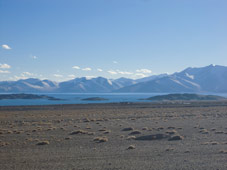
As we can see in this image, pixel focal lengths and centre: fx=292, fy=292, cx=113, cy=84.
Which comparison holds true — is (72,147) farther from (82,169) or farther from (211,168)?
(211,168)

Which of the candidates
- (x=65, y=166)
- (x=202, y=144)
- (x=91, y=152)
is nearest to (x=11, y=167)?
(x=65, y=166)

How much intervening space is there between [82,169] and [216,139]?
42.7 ft

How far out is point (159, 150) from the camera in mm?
18281

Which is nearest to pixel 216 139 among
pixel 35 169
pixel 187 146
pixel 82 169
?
pixel 187 146

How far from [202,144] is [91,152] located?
7.87 metres

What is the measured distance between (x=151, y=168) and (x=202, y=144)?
7.86m

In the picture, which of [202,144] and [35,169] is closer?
[35,169]

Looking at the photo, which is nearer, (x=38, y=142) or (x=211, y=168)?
(x=211, y=168)

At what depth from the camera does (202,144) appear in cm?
2030

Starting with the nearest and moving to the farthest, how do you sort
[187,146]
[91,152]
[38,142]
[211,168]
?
[211,168] < [91,152] < [187,146] < [38,142]

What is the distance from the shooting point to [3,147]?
20344 millimetres

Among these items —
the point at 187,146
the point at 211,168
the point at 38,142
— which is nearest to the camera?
the point at 211,168

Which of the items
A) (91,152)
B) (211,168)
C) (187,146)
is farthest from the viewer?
(187,146)

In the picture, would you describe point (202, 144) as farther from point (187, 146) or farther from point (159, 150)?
point (159, 150)
